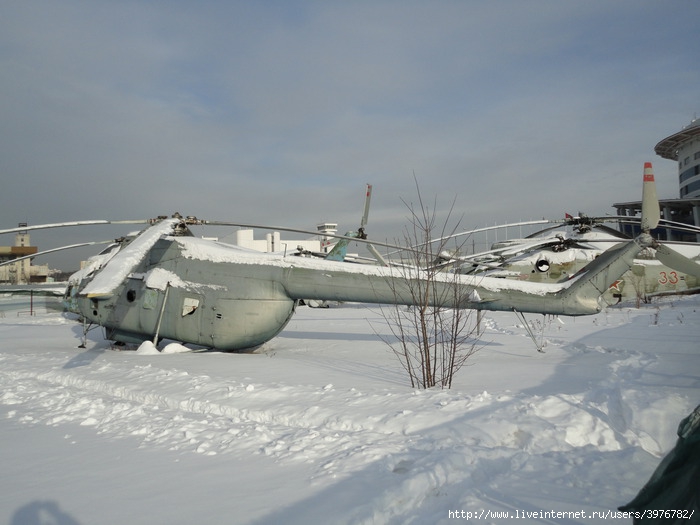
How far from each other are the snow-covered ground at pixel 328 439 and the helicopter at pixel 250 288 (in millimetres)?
1235

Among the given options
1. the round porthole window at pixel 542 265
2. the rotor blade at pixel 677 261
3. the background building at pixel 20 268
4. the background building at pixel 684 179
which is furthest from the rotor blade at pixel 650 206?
the background building at pixel 684 179

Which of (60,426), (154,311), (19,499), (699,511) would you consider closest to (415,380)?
(60,426)

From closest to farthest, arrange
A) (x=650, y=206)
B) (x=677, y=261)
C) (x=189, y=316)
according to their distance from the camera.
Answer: (x=650, y=206) → (x=677, y=261) → (x=189, y=316)

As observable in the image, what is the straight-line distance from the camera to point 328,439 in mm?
4430

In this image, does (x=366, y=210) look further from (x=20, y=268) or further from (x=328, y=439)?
(x=20, y=268)

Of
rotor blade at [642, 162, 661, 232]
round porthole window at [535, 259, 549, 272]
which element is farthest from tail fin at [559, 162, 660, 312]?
round porthole window at [535, 259, 549, 272]

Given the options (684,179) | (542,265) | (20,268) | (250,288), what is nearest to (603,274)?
(250,288)

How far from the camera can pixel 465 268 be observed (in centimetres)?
1889

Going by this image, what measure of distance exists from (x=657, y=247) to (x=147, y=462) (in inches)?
340

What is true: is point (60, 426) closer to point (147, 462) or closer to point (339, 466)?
point (147, 462)

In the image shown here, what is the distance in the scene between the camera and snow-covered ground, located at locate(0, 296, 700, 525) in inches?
128

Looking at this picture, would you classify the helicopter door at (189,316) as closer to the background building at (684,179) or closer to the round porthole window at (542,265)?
the round porthole window at (542,265)

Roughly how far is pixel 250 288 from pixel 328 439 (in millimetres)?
5699

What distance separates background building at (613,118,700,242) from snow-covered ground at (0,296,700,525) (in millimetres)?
51335
